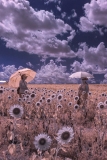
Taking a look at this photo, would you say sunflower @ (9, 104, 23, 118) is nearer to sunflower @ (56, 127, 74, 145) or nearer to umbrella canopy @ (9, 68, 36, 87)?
sunflower @ (56, 127, 74, 145)

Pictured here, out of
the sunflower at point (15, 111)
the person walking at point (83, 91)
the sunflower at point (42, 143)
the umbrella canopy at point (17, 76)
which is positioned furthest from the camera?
the umbrella canopy at point (17, 76)

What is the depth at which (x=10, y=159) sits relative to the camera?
5613mm

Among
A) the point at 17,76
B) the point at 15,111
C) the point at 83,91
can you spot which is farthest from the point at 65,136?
the point at 17,76

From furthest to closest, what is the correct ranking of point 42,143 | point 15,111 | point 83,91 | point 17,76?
point 17,76, point 83,91, point 15,111, point 42,143

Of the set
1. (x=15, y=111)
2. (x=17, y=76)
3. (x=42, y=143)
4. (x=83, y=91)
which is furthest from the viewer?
(x=17, y=76)

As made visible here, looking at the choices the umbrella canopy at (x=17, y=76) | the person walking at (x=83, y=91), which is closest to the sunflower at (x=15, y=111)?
the person walking at (x=83, y=91)

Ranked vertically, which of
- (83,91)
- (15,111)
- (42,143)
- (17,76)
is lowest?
(42,143)

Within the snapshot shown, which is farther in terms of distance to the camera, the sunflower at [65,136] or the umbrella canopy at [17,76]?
the umbrella canopy at [17,76]

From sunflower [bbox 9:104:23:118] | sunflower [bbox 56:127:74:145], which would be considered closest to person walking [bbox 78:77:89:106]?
sunflower [bbox 9:104:23:118]

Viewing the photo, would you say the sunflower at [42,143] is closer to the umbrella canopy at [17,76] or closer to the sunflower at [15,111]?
the sunflower at [15,111]

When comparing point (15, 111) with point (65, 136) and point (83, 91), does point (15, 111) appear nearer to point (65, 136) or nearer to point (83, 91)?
point (65, 136)

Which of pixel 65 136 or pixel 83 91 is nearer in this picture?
pixel 65 136

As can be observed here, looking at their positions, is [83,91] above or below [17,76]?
below

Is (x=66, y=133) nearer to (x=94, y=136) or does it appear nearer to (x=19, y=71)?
(x=94, y=136)
